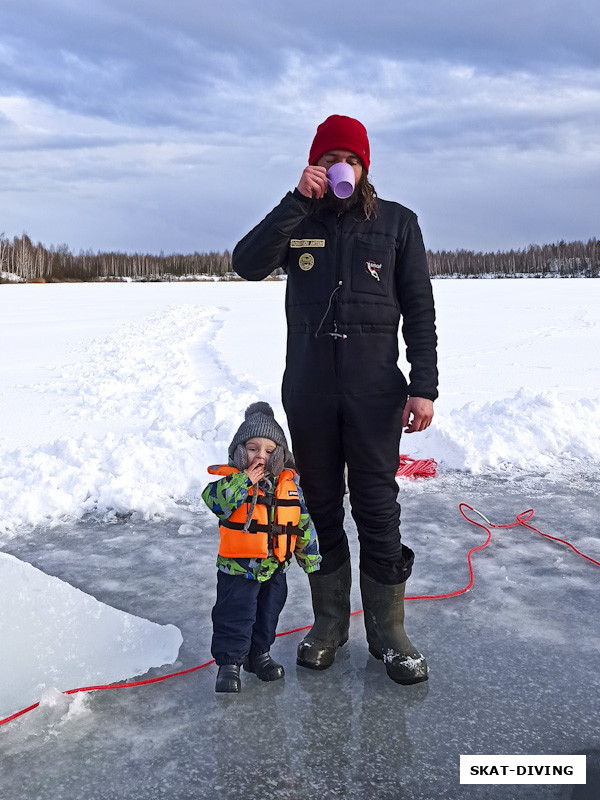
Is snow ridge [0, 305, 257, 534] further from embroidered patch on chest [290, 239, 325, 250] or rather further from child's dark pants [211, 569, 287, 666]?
embroidered patch on chest [290, 239, 325, 250]

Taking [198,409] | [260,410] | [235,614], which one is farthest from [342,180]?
[198,409]

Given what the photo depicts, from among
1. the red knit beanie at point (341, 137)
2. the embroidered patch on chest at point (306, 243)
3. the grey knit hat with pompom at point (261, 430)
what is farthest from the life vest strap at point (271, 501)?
the red knit beanie at point (341, 137)

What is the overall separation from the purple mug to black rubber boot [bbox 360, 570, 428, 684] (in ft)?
4.64

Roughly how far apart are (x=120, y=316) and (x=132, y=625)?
19.1 m

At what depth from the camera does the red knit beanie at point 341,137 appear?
239 cm

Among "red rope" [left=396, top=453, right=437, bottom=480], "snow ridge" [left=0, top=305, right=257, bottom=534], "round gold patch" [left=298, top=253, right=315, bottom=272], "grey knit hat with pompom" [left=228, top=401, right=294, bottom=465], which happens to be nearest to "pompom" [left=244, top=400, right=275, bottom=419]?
"grey knit hat with pompom" [left=228, top=401, right=294, bottom=465]

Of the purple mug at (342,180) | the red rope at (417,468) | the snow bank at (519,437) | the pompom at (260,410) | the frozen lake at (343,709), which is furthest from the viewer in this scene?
the snow bank at (519,437)

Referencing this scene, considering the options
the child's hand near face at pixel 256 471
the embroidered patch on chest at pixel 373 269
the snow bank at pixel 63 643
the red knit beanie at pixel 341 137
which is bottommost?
the snow bank at pixel 63 643

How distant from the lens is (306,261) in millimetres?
2490

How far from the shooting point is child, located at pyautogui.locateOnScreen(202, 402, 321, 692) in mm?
2391

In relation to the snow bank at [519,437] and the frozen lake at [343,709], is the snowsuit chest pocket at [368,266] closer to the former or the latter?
the frozen lake at [343,709]

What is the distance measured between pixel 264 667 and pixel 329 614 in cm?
34

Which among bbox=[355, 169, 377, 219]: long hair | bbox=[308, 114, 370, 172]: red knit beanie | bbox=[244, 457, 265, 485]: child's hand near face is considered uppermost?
bbox=[308, 114, 370, 172]: red knit beanie

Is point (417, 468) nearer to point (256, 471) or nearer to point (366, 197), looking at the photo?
point (256, 471)
